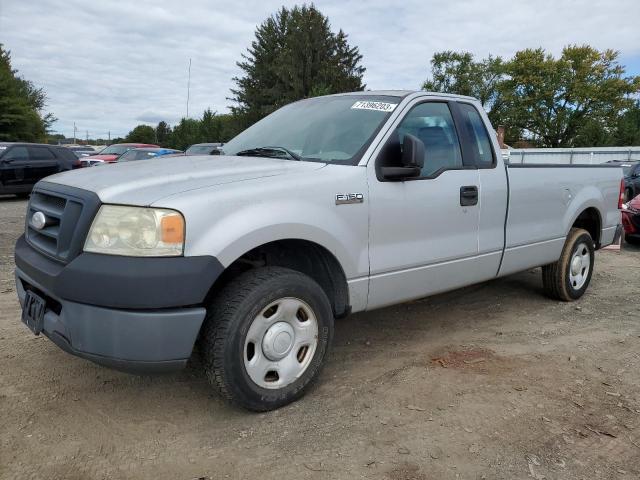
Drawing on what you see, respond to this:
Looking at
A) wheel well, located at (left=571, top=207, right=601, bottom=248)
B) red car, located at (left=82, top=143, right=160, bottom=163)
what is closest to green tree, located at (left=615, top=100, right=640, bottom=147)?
red car, located at (left=82, top=143, right=160, bottom=163)

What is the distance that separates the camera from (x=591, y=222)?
5.70 metres

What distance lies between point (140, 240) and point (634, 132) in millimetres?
54731

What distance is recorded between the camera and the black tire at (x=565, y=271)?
5.20 metres

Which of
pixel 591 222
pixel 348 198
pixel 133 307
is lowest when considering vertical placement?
pixel 133 307

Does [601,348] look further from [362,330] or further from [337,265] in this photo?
[337,265]

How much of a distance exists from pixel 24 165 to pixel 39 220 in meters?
12.6

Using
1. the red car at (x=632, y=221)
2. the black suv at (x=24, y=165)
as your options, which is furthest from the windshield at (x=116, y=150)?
the red car at (x=632, y=221)

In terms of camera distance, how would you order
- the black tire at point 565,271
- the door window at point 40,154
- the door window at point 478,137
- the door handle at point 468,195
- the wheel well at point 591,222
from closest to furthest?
1. the door handle at point 468,195
2. the door window at point 478,137
3. the black tire at point 565,271
4. the wheel well at point 591,222
5. the door window at point 40,154

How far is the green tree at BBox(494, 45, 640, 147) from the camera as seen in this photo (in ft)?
164

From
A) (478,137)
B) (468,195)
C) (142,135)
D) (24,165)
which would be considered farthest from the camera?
(142,135)

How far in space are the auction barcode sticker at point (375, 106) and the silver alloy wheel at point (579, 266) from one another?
2.79 metres

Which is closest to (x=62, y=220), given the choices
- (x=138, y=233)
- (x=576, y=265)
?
(x=138, y=233)

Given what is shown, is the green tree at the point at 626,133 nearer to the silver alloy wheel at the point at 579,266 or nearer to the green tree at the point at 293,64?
the green tree at the point at 293,64

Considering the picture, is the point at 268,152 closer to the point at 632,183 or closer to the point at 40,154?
the point at 632,183
